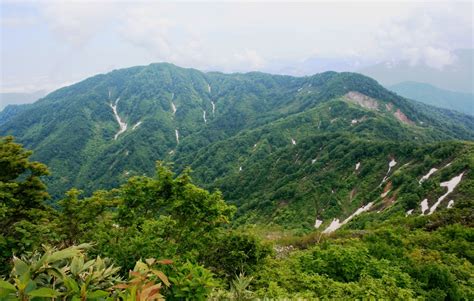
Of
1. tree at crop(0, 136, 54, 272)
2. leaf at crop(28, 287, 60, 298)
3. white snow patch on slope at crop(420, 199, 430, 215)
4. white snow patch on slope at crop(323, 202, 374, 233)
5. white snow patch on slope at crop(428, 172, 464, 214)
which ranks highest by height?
leaf at crop(28, 287, 60, 298)

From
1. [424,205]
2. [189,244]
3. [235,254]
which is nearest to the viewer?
[189,244]

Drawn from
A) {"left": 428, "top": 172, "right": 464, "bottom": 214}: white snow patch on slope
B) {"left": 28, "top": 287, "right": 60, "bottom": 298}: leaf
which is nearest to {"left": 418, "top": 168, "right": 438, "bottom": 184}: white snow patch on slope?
{"left": 428, "top": 172, "right": 464, "bottom": 214}: white snow patch on slope

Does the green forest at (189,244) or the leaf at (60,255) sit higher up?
the leaf at (60,255)

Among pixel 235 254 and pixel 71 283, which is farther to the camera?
pixel 235 254

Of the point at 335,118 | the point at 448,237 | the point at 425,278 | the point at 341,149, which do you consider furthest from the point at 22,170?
the point at 335,118

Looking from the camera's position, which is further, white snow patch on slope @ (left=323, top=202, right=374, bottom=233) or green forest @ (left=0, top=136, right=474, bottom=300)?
white snow patch on slope @ (left=323, top=202, right=374, bottom=233)

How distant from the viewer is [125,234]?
13875 mm

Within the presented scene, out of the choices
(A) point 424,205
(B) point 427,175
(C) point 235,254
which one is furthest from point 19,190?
(B) point 427,175

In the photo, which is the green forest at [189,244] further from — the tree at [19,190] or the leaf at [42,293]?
the leaf at [42,293]

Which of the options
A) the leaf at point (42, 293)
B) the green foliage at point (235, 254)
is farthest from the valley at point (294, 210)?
the leaf at point (42, 293)

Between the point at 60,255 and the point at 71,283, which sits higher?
the point at 60,255

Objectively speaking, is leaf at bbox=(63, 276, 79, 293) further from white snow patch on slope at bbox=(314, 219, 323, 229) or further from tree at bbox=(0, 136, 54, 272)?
white snow patch on slope at bbox=(314, 219, 323, 229)

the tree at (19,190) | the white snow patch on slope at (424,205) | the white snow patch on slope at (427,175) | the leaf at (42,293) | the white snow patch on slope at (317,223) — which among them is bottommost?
the white snow patch on slope at (317,223)

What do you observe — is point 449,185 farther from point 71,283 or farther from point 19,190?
point 71,283
